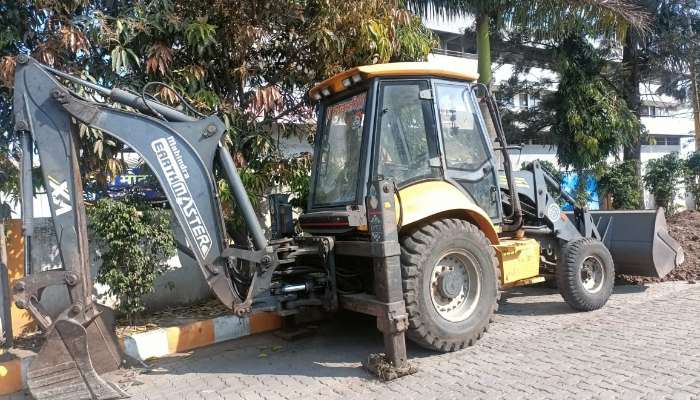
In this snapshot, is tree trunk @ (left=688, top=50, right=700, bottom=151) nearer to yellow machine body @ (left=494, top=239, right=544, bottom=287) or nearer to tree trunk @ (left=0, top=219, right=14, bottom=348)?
yellow machine body @ (left=494, top=239, right=544, bottom=287)

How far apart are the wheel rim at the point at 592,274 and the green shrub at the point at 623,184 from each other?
7366 millimetres

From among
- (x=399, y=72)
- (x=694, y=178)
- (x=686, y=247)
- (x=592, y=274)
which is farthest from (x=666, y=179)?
(x=399, y=72)

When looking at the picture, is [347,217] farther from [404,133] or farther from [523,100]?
[523,100]

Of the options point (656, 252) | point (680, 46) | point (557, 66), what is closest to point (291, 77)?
point (656, 252)

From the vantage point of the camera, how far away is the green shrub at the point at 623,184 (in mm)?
12930

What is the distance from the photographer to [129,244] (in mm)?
5336

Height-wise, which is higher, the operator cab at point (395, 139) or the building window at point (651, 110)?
the building window at point (651, 110)

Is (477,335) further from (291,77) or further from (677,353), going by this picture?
(291,77)

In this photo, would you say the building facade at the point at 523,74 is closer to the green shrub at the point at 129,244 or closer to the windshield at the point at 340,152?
the windshield at the point at 340,152

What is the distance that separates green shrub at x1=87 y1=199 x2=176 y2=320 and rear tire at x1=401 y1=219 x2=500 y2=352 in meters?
2.63

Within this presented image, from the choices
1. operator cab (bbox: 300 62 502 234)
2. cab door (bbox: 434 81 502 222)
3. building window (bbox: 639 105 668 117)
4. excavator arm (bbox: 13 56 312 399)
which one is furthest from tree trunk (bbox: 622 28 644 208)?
excavator arm (bbox: 13 56 312 399)

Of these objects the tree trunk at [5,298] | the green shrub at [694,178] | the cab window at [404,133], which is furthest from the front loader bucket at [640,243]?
the green shrub at [694,178]

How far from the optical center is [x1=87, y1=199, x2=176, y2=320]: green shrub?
5293mm

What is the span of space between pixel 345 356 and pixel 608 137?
9.22 m
